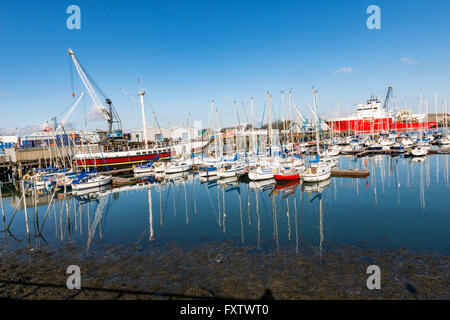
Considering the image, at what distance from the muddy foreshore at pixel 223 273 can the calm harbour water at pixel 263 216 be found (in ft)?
5.28

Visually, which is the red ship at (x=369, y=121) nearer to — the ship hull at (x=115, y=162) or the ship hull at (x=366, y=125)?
the ship hull at (x=366, y=125)

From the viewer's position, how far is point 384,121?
393ft

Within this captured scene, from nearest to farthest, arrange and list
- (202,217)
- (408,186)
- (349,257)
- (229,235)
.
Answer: (349,257) < (229,235) < (202,217) < (408,186)

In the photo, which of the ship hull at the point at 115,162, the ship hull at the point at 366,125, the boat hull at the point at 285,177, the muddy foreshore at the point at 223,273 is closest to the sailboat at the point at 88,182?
the ship hull at the point at 115,162

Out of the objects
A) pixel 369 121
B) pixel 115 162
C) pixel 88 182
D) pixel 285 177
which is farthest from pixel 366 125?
pixel 88 182

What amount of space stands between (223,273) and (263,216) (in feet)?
35.5

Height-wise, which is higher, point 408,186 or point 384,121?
point 384,121

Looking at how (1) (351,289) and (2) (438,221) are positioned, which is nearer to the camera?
(1) (351,289)

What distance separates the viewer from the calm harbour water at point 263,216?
17.9m

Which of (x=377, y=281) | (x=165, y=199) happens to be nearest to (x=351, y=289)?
(x=377, y=281)

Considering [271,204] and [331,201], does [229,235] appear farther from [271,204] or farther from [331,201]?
[331,201]

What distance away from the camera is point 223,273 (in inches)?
518
